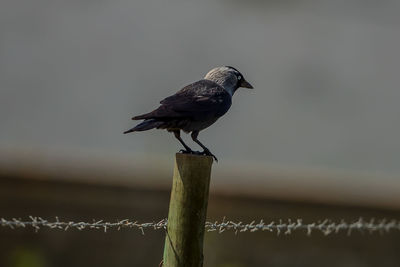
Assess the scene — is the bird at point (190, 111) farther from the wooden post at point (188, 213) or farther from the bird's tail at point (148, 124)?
the wooden post at point (188, 213)

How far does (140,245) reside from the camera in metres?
8.23

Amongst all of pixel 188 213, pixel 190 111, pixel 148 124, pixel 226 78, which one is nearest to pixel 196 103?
pixel 190 111

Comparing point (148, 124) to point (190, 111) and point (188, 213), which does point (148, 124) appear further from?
point (188, 213)

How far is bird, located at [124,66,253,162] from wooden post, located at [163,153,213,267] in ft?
2.72

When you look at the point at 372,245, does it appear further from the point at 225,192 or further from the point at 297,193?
the point at 225,192

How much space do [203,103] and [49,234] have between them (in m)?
3.78

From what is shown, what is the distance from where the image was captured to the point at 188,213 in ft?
11.6

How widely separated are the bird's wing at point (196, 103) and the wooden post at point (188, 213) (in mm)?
948

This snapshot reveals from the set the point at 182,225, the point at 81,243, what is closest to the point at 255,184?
the point at 81,243

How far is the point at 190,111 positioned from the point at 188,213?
52.0 inches

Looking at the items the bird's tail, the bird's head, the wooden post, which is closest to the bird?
→ the bird's tail

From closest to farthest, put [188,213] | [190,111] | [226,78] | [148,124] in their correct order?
[188,213]
[148,124]
[190,111]
[226,78]

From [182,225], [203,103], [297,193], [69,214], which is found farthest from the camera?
[297,193]

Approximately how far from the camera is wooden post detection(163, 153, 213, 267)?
3.54m
